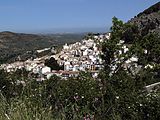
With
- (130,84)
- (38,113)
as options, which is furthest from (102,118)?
(130,84)

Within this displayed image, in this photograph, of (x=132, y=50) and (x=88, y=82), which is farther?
(x=132, y=50)

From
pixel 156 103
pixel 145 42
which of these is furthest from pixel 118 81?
pixel 145 42

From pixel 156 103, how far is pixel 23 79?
135 cm

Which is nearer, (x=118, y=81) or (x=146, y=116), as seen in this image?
(x=146, y=116)

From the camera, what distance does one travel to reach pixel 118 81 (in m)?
9.30

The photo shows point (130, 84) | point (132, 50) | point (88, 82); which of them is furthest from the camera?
point (132, 50)

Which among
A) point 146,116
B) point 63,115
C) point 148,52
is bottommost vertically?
point 148,52

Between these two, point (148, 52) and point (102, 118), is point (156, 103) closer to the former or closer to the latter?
point (102, 118)

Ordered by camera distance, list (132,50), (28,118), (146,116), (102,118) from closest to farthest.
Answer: (28,118)
(102,118)
(146,116)
(132,50)

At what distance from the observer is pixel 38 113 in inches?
118

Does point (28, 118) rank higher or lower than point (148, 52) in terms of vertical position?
higher

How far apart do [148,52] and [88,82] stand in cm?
1005

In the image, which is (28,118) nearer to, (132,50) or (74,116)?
(74,116)

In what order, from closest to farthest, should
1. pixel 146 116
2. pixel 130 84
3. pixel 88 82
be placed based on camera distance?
pixel 146 116, pixel 88 82, pixel 130 84
